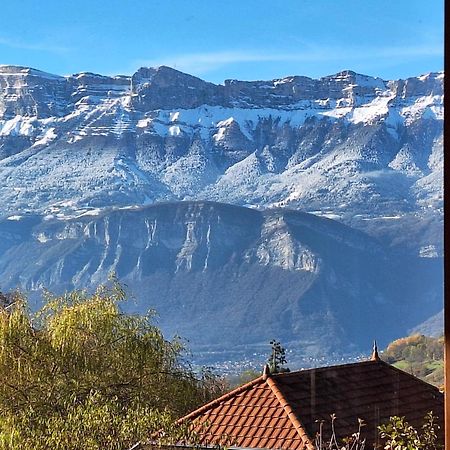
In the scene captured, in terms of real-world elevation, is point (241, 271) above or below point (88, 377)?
below

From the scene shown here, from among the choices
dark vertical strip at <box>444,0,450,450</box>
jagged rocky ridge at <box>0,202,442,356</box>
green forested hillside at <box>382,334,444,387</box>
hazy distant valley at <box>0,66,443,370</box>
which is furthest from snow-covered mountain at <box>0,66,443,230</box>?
dark vertical strip at <box>444,0,450,450</box>

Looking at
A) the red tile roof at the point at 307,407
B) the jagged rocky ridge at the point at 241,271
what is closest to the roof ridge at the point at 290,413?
the red tile roof at the point at 307,407

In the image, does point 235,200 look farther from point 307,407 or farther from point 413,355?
point 307,407

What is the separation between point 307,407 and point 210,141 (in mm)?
69952

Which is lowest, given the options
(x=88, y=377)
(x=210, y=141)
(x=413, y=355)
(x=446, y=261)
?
(x=413, y=355)

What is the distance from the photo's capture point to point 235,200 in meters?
49.7

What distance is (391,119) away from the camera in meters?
49.5

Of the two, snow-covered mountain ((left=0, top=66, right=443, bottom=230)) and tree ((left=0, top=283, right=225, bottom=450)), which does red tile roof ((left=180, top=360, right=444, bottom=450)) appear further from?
snow-covered mountain ((left=0, top=66, right=443, bottom=230))

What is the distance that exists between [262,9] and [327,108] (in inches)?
526

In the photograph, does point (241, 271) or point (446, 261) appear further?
point (241, 271)

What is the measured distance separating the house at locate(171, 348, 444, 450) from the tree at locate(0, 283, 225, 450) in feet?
1.20

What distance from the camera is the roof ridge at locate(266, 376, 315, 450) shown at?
185 inches

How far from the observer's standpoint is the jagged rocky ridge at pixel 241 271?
75.0 feet

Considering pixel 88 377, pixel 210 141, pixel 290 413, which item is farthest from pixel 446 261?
pixel 210 141
